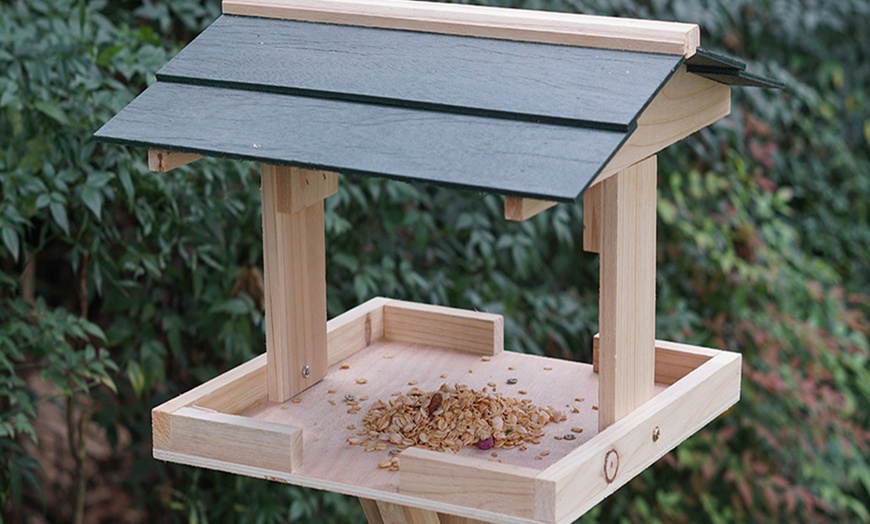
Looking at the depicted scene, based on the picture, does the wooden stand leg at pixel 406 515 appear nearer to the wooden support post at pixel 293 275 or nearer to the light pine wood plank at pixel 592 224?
the wooden support post at pixel 293 275

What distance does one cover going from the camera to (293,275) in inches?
70.6

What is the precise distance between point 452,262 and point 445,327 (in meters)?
0.87

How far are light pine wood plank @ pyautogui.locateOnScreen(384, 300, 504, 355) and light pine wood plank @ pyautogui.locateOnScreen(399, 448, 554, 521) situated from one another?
0.50 meters

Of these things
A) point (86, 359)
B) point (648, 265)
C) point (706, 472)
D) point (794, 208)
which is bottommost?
point (706, 472)

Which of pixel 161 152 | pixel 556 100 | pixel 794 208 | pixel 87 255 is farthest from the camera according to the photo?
pixel 794 208

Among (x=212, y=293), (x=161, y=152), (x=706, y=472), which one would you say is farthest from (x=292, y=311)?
(x=706, y=472)

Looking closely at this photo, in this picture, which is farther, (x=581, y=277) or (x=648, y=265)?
(x=581, y=277)

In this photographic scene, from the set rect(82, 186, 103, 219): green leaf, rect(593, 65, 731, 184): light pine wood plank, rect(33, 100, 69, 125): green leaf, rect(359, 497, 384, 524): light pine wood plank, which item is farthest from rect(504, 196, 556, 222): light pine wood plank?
rect(33, 100, 69, 125): green leaf

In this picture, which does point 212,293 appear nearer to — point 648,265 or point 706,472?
point 648,265

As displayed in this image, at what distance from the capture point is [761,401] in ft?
11.1

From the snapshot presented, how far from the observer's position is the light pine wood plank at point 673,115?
4.90ft

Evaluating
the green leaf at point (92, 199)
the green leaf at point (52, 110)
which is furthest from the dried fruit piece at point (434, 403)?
the green leaf at point (52, 110)

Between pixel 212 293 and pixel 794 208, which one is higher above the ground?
pixel 212 293

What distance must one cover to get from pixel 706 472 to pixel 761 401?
264 mm
